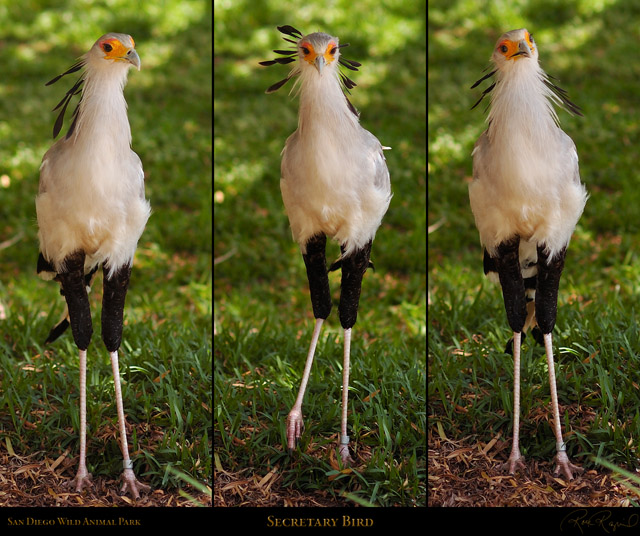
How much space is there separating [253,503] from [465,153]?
85.2 inches

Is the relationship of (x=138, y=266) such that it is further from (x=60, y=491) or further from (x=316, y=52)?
(x=316, y=52)

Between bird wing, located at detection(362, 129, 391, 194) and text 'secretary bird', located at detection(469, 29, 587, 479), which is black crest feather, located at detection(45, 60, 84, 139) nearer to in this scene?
bird wing, located at detection(362, 129, 391, 194)

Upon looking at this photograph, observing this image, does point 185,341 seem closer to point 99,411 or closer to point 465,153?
point 99,411

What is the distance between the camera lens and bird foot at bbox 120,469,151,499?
2.46m

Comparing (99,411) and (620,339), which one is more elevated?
(620,339)

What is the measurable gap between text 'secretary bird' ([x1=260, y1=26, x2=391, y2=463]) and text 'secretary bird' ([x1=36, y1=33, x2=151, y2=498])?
0.48 meters

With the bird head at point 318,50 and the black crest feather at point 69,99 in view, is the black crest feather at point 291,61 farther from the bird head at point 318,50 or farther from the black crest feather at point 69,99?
the black crest feather at point 69,99

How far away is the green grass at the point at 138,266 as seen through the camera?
8.88 feet

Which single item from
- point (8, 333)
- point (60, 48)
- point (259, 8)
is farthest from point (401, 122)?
point (60, 48)

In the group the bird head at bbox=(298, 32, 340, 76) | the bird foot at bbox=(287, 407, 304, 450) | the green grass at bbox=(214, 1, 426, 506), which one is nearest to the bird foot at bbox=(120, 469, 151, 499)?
the green grass at bbox=(214, 1, 426, 506)

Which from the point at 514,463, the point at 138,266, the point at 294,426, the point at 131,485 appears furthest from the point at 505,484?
the point at 138,266

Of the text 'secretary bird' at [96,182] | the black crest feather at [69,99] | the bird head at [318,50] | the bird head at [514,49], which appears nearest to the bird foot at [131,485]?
the text 'secretary bird' at [96,182]

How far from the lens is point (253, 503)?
2.46 m

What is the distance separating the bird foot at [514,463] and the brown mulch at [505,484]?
0.06 ft
